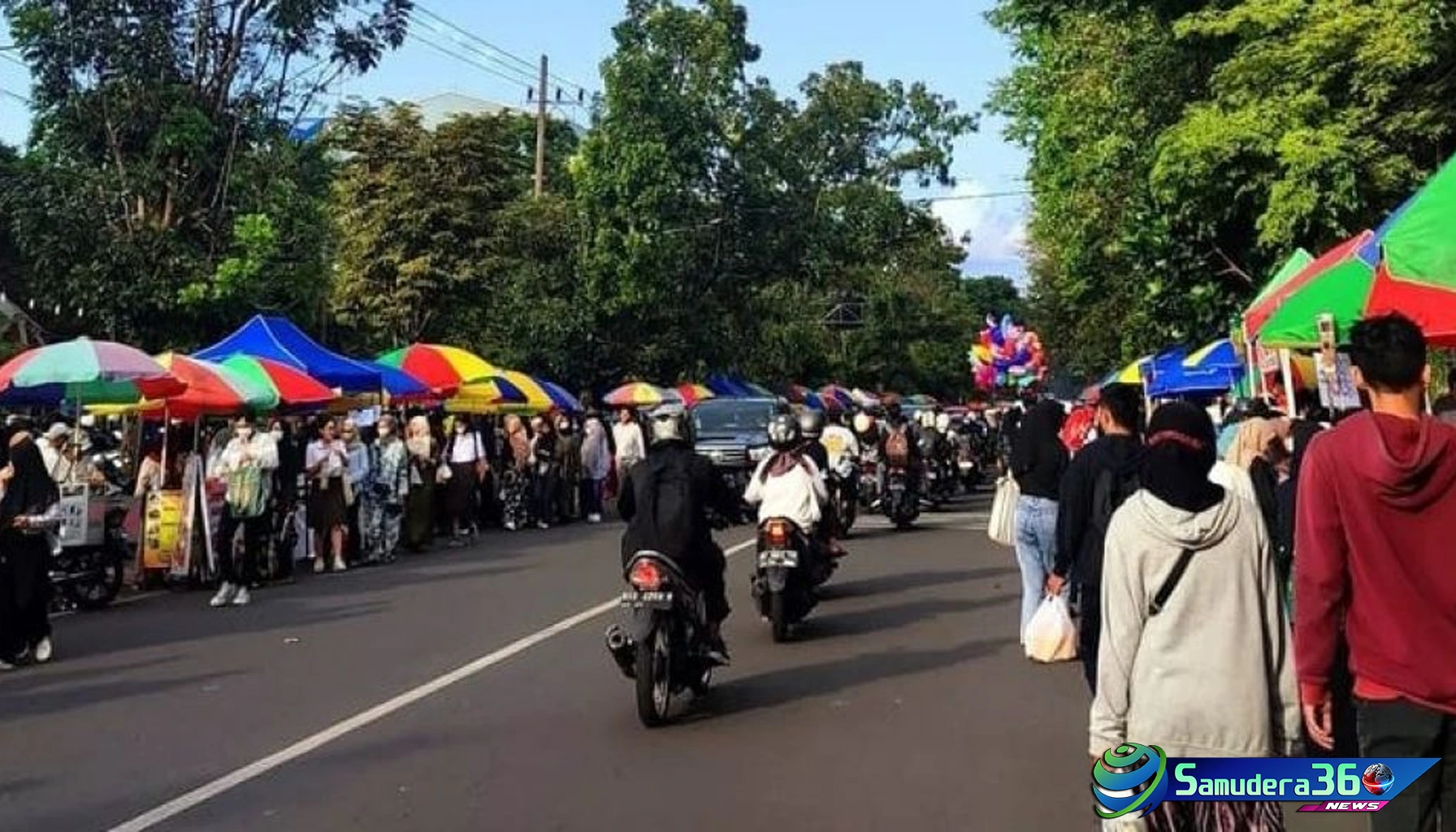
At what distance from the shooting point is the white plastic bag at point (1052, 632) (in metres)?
9.88

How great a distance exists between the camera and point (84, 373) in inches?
598

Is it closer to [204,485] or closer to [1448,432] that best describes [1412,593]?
[1448,432]

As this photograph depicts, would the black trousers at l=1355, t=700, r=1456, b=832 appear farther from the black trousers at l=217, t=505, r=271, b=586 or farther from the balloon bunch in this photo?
the balloon bunch

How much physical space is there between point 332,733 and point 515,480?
16.9m

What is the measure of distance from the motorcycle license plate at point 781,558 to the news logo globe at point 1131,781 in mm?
7229

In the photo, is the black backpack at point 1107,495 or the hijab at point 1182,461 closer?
the hijab at point 1182,461

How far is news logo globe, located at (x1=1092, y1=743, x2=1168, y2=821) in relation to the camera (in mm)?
4281

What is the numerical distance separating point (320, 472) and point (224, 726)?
10.1 metres

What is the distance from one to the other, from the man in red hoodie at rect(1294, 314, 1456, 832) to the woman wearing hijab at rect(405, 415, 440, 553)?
58.3 ft

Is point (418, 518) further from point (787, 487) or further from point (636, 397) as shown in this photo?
point (636, 397)

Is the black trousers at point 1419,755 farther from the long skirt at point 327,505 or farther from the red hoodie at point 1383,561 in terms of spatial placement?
the long skirt at point 327,505

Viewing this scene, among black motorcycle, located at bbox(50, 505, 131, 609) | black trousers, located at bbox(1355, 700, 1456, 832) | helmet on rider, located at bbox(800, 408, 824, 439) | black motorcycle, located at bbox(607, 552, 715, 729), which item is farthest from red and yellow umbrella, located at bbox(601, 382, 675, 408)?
black trousers, located at bbox(1355, 700, 1456, 832)

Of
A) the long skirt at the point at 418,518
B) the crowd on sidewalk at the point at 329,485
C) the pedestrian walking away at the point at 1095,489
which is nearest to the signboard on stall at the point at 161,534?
the crowd on sidewalk at the point at 329,485

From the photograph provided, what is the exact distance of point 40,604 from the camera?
11.7 m
